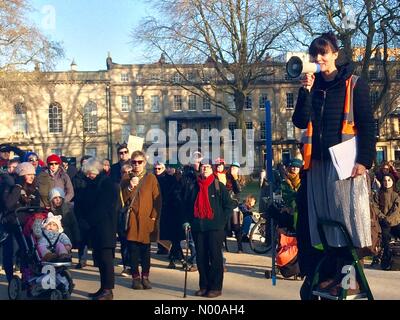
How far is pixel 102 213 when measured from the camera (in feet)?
25.3

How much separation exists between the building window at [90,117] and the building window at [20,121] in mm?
6403

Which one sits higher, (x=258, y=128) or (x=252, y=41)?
(x=252, y=41)

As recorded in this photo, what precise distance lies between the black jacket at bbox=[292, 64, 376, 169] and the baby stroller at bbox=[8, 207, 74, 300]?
4.08 metres

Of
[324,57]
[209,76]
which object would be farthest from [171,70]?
[324,57]

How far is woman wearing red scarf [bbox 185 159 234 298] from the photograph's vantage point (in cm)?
803

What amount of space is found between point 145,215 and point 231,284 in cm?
164

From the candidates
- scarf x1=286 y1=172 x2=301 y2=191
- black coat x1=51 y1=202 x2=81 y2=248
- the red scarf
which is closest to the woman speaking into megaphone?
the red scarf

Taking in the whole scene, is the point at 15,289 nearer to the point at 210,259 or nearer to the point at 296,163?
the point at 210,259

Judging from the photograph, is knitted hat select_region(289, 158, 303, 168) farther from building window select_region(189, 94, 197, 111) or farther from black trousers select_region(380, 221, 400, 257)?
building window select_region(189, 94, 197, 111)

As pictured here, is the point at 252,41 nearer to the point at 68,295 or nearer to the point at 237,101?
the point at 237,101

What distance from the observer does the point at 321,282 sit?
4.42 metres

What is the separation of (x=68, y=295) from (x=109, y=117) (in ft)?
193

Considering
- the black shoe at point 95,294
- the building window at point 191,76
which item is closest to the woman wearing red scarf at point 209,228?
the black shoe at point 95,294

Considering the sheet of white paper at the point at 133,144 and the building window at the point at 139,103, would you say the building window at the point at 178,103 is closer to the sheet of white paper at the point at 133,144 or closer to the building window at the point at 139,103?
the building window at the point at 139,103
